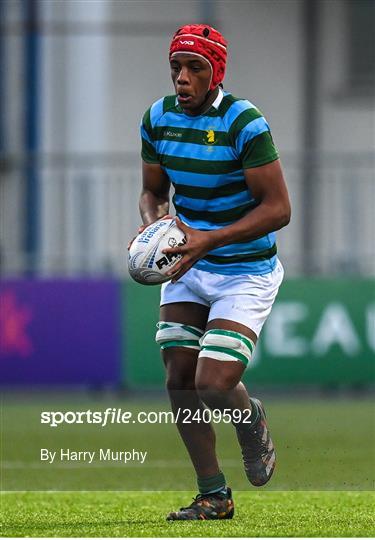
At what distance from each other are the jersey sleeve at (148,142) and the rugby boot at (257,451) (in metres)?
1.19

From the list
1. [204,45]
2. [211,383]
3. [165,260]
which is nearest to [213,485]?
[211,383]

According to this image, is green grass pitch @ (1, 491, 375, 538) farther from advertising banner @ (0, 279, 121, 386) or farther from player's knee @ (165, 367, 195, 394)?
advertising banner @ (0, 279, 121, 386)

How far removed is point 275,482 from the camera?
8.47 meters

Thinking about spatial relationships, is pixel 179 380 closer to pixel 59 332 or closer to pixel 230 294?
pixel 230 294

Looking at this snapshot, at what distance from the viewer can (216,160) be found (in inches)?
265

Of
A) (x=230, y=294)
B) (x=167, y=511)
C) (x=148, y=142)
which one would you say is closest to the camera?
(x=230, y=294)

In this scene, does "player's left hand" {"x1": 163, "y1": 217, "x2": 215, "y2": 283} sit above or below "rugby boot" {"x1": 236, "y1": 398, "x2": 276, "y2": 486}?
above

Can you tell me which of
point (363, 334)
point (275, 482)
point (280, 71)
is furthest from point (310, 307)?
point (275, 482)

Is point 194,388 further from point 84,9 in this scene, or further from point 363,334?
point 84,9

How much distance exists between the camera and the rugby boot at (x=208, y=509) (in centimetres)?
681

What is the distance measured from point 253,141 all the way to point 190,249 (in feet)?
1.73

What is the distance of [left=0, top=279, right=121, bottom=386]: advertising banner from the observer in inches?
595

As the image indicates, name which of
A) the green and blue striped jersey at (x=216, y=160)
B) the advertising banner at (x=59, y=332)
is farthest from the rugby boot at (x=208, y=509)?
the advertising banner at (x=59, y=332)

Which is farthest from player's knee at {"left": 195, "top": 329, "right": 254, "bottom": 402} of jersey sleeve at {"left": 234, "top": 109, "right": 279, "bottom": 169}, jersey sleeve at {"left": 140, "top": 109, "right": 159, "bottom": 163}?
jersey sleeve at {"left": 140, "top": 109, "right": 159, "bottom": 163}
